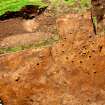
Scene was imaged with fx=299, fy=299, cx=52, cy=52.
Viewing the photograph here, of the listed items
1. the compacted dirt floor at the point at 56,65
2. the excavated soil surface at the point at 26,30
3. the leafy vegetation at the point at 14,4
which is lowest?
the compacted dirt floor at the point at 56,65

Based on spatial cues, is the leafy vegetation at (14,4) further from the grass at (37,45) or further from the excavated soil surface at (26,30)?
the grass at (37,45)

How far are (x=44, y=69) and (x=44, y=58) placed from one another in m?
0.08

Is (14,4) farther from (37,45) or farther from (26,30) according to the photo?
(37,45)

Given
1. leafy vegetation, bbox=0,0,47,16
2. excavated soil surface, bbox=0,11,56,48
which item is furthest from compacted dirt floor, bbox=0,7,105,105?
leafy vegetation, bbox=0,0,47,16

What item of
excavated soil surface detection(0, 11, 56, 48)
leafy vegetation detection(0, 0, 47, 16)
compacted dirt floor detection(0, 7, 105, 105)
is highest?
leafy vegetation detection(0, 0, 47, 16)

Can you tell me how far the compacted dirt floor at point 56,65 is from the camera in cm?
217

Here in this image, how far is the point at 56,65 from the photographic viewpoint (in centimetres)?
218

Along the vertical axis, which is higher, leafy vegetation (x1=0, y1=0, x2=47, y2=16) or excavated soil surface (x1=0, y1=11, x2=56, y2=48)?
leafy vegetation (x1=0, y1=0, x2=47, y2=16)

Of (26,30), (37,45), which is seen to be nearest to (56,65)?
(37,45)

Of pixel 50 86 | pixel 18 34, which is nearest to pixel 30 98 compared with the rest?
pixel 50 86

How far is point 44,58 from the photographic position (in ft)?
7.20

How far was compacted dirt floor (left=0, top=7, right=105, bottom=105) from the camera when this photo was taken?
217 centimetres

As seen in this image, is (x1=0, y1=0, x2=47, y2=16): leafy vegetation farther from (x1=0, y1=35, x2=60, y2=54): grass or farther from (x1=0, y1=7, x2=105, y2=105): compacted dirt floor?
(x1=0, y1=35, x2=60, y2=54): grass

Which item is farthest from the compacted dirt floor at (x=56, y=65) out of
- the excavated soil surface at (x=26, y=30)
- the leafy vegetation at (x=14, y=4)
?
the leafy vegetation at (x=14, y=4)
